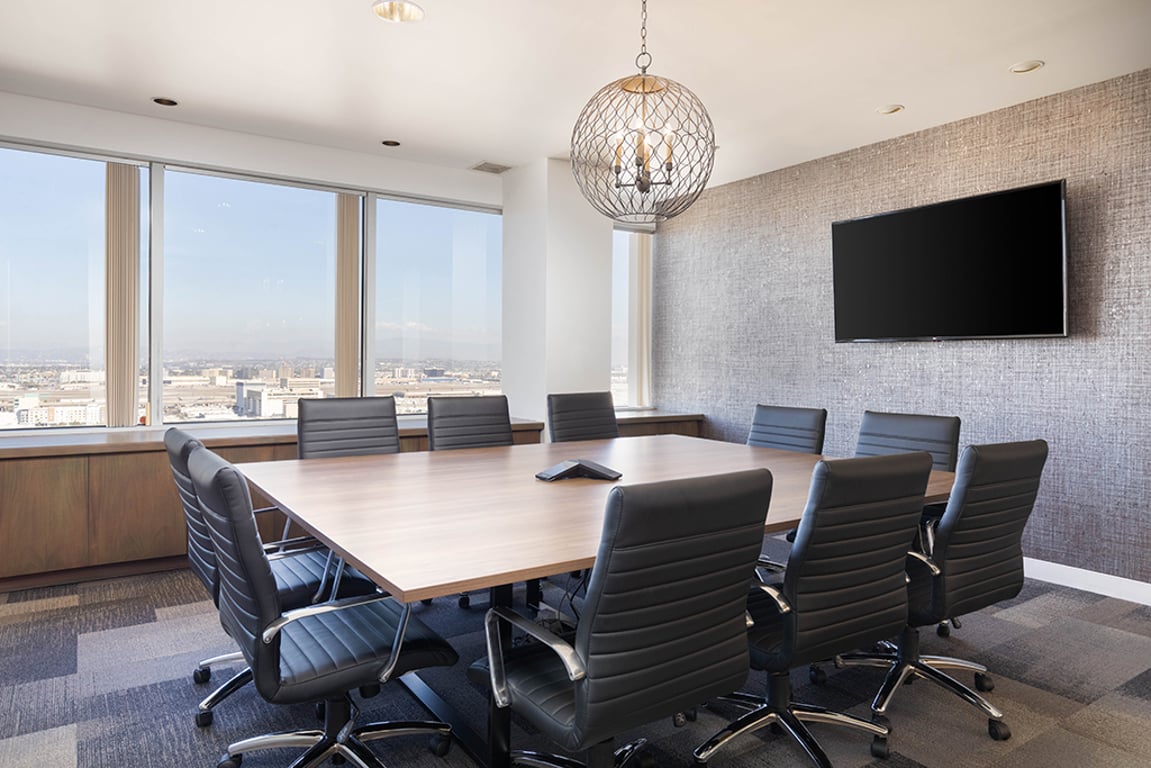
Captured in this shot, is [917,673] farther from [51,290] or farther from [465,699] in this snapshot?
[51,290]

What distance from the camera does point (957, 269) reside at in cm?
439

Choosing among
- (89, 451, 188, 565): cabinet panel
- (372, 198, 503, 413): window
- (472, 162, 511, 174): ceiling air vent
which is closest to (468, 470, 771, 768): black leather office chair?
(89, 451, 188, 565): cabinet panel

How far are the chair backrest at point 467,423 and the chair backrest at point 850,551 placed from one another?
2.38 m

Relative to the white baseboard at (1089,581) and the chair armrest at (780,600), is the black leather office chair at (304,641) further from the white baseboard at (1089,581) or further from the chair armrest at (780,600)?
the white baseboard at (1089,581)

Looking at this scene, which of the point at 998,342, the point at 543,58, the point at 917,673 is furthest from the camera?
the point at 998,342

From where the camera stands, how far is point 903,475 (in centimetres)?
202

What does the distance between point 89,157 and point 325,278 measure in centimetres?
160

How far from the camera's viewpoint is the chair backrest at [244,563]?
65.3 inches

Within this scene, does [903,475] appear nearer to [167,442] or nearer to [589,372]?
[167,442]

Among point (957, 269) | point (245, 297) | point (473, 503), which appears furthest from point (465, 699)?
point (957, 269)

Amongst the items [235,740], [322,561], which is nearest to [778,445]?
[322,561]

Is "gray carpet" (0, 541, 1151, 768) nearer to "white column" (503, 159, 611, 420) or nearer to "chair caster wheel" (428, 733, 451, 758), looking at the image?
"chair caster wheel" (428, 733, 451, 758)

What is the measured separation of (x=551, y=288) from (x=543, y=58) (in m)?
2.09

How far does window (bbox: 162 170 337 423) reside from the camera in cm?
477
